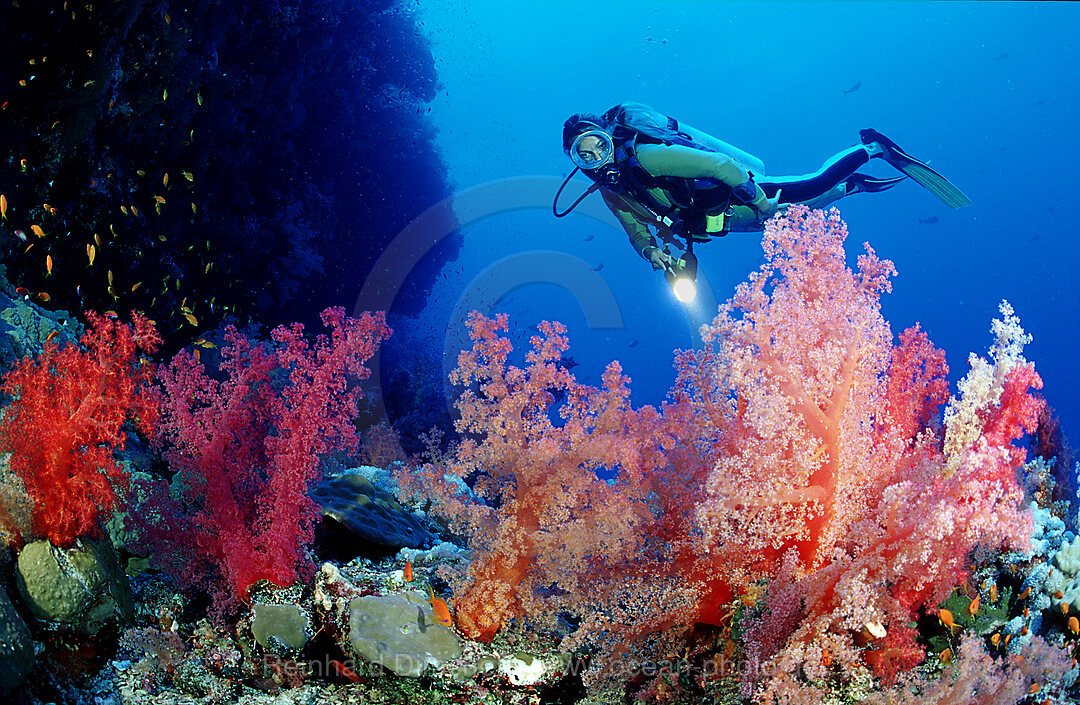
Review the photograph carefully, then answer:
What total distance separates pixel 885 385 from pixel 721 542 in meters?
1.40

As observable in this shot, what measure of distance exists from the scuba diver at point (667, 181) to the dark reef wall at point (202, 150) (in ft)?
15.5

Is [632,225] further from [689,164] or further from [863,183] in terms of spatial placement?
[863,183]

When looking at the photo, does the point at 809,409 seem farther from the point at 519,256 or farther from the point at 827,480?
the point at 519,256

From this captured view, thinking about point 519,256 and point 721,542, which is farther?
point 519,256

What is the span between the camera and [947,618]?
250cm

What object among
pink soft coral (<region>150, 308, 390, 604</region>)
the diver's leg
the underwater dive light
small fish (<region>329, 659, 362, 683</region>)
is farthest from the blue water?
small fish (<region>329, 659, 362, 683</region>)

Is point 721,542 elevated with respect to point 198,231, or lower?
lower

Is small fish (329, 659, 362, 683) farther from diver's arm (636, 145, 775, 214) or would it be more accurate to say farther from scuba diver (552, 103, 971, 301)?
diver's arm (636, 145, 775, 214)

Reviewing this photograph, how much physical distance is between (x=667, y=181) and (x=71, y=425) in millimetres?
5018

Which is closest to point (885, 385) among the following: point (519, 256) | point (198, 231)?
point (198, 231)

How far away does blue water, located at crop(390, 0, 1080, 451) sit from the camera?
174 ft

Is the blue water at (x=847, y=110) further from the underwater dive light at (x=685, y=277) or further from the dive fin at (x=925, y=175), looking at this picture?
the underwater dive light at (x=685, y=277)

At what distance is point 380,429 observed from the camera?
905cm

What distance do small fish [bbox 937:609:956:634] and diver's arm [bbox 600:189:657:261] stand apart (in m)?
4.16
